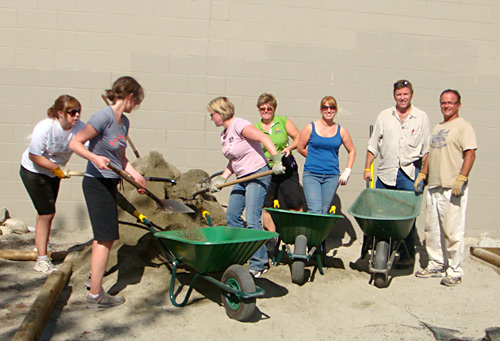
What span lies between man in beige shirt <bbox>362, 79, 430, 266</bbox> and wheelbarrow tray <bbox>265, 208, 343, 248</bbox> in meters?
0.99

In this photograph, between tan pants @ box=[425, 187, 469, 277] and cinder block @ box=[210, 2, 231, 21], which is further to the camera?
cinder block @ box=[210, 2, 231, 21]

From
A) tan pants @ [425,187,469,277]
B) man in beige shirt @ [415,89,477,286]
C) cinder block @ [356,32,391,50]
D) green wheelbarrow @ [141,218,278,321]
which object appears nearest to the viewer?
green wheelbarrow @ [141,218,278,321]

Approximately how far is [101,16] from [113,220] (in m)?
3.16

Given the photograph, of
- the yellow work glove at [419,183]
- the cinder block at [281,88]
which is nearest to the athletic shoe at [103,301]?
the yellow work glove at [419,183]

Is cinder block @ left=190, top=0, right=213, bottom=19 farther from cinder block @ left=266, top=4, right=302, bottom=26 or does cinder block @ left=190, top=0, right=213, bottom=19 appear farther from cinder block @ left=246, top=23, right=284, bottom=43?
cinder block @ left=266, top=4, right=302, bottom=26

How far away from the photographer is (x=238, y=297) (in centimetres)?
389

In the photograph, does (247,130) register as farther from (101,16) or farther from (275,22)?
(101,16)

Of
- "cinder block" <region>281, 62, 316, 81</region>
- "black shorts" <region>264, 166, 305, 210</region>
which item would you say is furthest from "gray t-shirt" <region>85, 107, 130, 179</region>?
"cinder block" <region>281, 62, 316, 81</region>

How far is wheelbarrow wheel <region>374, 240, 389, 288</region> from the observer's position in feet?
15.7

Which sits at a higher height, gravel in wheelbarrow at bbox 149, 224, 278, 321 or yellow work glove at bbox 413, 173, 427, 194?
yellow work glove at bbox 413, 173, 427, 194

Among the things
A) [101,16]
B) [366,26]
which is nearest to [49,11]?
[101,16]

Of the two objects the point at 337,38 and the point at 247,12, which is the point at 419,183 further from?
the point at 247,12

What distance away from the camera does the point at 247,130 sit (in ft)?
15.1

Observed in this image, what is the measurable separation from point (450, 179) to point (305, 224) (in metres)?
1.40
